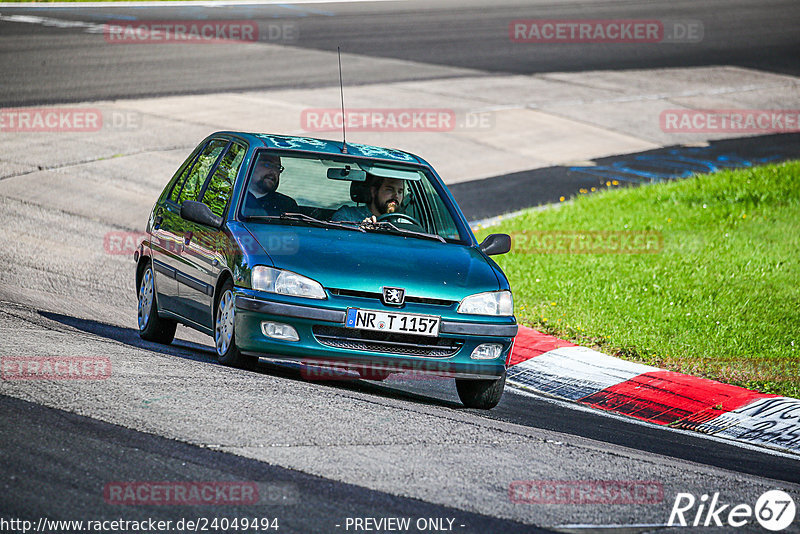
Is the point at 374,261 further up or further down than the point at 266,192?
further down

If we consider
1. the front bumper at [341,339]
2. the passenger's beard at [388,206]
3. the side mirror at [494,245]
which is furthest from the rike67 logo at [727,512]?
the passenger's beard at [388,206]

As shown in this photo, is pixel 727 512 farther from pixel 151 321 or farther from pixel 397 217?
pixel 151 321

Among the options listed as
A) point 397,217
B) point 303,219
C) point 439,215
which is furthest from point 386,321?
point 439,215

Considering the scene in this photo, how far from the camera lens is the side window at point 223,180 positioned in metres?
8.13

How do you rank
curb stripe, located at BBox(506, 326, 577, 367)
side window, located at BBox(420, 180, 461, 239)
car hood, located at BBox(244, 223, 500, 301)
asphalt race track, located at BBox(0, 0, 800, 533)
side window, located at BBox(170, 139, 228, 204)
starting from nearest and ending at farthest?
asphalt race track, located at BBox(0, 0, 800, 533), car hood, located at BBox(244, 223, 500, 301), side window, located at BBox(420, 180, 461, 239), side window, located at BBox(170, 139, 228, 204), curb stripe, located at BBox(506, 326, 577, 367)

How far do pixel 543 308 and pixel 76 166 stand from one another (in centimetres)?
798

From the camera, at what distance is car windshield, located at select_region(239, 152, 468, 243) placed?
26.1 ft

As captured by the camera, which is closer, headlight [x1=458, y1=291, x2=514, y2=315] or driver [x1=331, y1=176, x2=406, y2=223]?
headlight [x1=458, y1=291, x2=514, y2=315]

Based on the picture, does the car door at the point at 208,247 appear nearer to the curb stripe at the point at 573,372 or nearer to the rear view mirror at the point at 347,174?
the rear view mirror at the point at 347,174

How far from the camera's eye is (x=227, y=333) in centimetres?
743

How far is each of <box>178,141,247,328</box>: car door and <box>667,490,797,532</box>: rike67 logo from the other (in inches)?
135

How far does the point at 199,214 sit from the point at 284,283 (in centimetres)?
108

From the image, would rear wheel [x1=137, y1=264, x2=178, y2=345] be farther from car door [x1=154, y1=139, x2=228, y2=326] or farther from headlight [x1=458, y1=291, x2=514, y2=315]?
headlight [x1=458, y1=291, x2=514, y2=315]

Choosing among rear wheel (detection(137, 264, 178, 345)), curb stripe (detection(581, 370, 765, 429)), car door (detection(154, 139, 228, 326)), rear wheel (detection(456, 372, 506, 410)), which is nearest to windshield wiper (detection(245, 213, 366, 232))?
car door (detection(154, 139, 228, 326))
